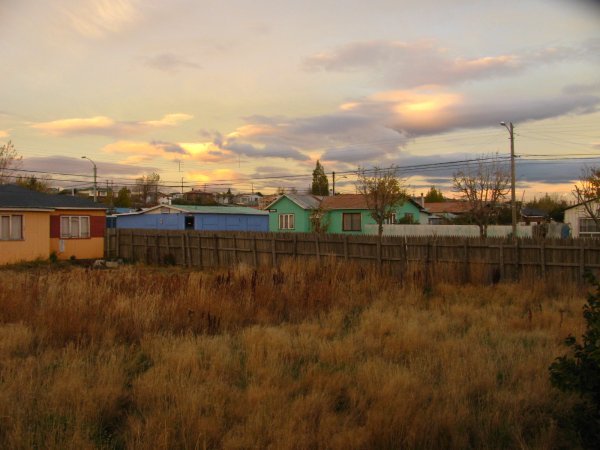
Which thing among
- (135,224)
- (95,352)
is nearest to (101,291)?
(95,352)

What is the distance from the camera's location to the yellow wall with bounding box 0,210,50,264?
2347 cm

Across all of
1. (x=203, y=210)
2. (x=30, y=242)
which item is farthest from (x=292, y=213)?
(x=30, y=242)

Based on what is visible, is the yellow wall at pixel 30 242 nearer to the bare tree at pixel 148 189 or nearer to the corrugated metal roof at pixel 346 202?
the corrugated metal roof at pixel 346 202

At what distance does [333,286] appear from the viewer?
11688 millimetres

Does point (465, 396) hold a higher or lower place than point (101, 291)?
lower

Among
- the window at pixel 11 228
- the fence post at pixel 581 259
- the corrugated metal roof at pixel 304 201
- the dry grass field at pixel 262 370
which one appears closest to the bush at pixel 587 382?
the dry grass field at pixel 262 370

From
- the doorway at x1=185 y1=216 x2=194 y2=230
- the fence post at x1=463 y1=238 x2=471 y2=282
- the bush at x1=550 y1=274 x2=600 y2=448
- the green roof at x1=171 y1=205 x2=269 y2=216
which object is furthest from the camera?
the doorway at x1=185 y1=216 x2=194 y2=230

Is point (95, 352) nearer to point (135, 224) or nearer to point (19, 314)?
point (19, 314)

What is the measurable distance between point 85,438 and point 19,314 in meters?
4.67

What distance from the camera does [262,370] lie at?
5.91 meters

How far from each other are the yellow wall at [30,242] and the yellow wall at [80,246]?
3.38 ft

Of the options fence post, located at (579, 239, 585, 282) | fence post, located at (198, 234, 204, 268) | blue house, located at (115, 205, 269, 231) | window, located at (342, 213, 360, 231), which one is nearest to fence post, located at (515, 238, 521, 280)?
fence post, located at (579, 239, 585, 282)

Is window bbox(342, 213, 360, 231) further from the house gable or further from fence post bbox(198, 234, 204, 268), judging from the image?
fence post bbox(198, 234, 204, 268)

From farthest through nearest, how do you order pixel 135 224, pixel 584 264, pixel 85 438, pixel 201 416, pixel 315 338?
pixel 135 224 < pixel 584 264 < pixel 315 338 < pixel 201 416 < pixel 85 438
